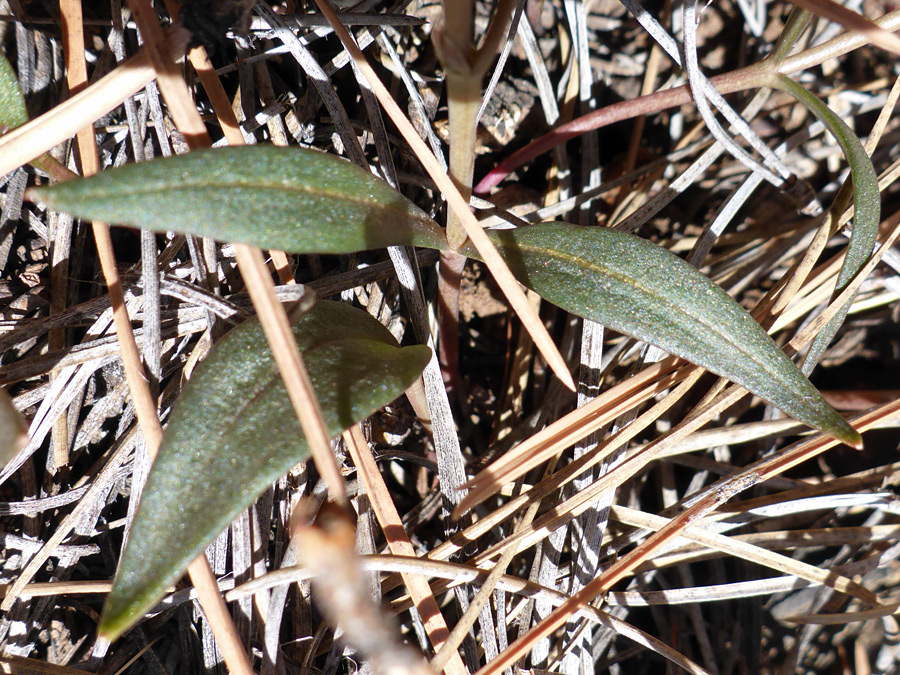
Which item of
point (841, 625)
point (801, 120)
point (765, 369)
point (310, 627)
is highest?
point (801, 120)

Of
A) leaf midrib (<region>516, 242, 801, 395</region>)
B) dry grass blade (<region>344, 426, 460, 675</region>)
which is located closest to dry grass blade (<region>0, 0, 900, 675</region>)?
dry grass blade (<region>344, 426, 460, 675</region>)

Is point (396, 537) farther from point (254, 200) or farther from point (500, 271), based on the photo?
point (254, 200)

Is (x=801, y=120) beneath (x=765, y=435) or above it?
above

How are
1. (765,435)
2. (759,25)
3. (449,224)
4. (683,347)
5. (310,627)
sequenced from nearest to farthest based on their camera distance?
(683,347), (449,224), (310,627), (765,435), (759,25)

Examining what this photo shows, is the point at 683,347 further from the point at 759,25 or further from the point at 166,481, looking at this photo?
the point at 759,25

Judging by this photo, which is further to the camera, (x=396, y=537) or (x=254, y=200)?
(x=396, y=537)

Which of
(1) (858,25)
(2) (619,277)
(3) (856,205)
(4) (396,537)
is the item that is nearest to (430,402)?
(4) (396,537)

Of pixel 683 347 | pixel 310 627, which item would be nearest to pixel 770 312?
pixel 683 347
